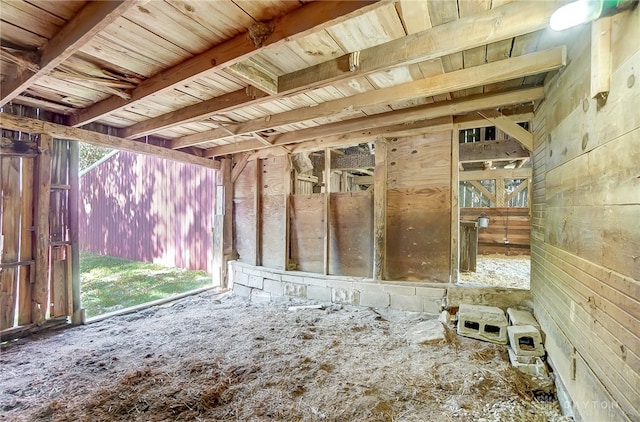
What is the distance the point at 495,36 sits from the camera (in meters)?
1.39

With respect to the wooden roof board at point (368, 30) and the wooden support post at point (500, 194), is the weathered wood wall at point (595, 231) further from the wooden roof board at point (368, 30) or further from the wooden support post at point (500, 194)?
the wooden support post at point (500, 194)

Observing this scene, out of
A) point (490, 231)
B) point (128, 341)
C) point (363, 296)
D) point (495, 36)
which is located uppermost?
point (495, 36)

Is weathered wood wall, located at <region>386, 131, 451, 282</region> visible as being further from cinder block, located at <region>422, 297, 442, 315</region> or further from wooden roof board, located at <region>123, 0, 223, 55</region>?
wooden roof board, located at <region>123, 0, 223, 55</region>

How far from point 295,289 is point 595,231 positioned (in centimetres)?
327

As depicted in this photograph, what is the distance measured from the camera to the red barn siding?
21.2ft

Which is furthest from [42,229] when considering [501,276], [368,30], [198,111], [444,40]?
[501,276]

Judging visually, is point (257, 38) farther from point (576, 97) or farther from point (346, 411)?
point (346, 411)

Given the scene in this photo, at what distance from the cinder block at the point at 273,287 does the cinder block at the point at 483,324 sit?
2.38m

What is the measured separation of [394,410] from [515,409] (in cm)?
71

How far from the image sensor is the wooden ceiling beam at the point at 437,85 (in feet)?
5.71

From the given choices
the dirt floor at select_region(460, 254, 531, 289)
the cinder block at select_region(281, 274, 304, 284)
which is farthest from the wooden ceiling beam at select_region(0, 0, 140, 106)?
the dirt floor at select_region(460, 254, 531, 289)

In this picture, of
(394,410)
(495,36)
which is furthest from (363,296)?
(495,36)

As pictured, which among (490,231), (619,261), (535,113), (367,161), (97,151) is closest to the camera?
(619,261)

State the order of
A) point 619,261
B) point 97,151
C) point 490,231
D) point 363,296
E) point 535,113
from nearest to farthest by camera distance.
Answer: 1. point 619,261
2. point 535,113
3. point 363,296
4. point 490,231
5. point 97,151
